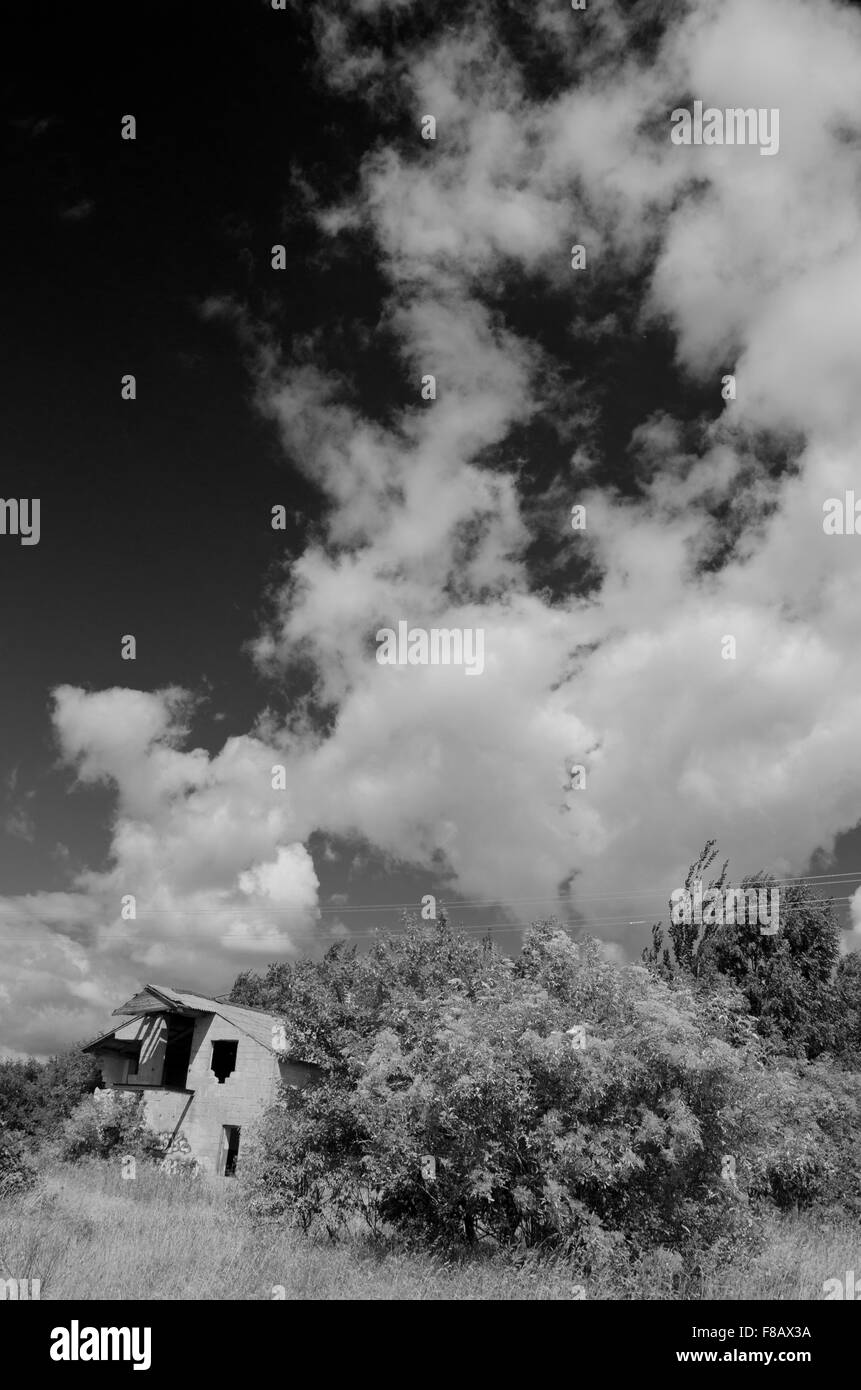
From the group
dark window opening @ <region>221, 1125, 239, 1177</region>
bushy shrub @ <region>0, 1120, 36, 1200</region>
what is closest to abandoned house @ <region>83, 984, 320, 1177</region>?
dark window opening @ <region>221, 1125, 239, 1177</region>

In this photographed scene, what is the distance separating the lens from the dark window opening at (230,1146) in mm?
34500

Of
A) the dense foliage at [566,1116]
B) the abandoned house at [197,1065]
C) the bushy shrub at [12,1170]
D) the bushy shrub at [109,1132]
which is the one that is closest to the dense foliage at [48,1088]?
the abandoned house at [197,1065]

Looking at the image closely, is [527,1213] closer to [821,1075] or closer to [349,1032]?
[349,1032]

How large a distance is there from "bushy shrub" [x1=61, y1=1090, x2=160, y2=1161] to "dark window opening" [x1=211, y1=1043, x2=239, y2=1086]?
12.1ft

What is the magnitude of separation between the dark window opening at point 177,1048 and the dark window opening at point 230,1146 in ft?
16.5

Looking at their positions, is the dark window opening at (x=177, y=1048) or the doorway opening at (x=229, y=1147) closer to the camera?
the doorway opening at (x=229, y=1147)

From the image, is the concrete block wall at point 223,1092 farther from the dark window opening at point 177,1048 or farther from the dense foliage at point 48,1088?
the dense foliage at point 48,1088

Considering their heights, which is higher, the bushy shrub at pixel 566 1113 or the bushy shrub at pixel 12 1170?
the bushy shrub at pixel 566 1113

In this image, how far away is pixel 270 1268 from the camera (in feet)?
42.4
